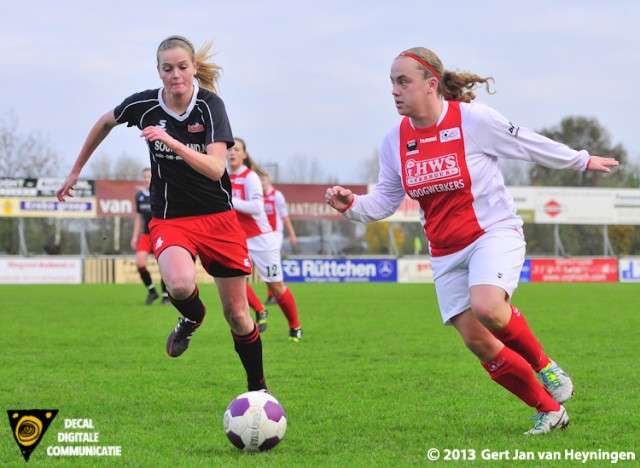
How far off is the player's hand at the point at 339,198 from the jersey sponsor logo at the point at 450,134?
67cm

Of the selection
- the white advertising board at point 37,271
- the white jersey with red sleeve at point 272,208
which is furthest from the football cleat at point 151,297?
the white advertising board at point 37,271

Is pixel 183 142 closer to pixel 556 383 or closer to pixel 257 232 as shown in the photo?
pixel 556 383

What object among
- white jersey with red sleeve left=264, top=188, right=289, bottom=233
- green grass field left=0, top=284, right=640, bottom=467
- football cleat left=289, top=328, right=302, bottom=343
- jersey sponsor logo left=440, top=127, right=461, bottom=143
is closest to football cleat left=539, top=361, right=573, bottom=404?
green grass field left=0, top=284, right=640, bottom=467

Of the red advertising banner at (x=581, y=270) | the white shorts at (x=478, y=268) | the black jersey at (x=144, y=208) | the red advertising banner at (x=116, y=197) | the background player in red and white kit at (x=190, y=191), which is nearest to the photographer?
the white shorts at (x=478, y=268)

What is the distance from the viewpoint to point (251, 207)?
33.9ft

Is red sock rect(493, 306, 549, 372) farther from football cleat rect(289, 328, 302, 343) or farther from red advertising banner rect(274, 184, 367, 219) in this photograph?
red advertising banner rect(274, 184, 367, 219)

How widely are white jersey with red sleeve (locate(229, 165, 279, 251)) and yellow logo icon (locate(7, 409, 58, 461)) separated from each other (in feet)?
17.7

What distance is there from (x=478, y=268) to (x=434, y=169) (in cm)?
63

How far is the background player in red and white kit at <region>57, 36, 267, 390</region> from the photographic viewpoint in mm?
5496

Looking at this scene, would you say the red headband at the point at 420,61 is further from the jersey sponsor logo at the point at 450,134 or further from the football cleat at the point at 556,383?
the football cleat at the point at 556,383

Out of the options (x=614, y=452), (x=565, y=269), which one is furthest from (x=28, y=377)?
(x=565, y=269)

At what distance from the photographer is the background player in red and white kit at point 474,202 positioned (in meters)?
4.97

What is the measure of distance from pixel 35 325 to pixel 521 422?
892 centimetres

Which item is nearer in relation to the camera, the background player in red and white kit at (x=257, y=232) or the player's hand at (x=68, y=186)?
the player's hand at (x=68, y=186)
